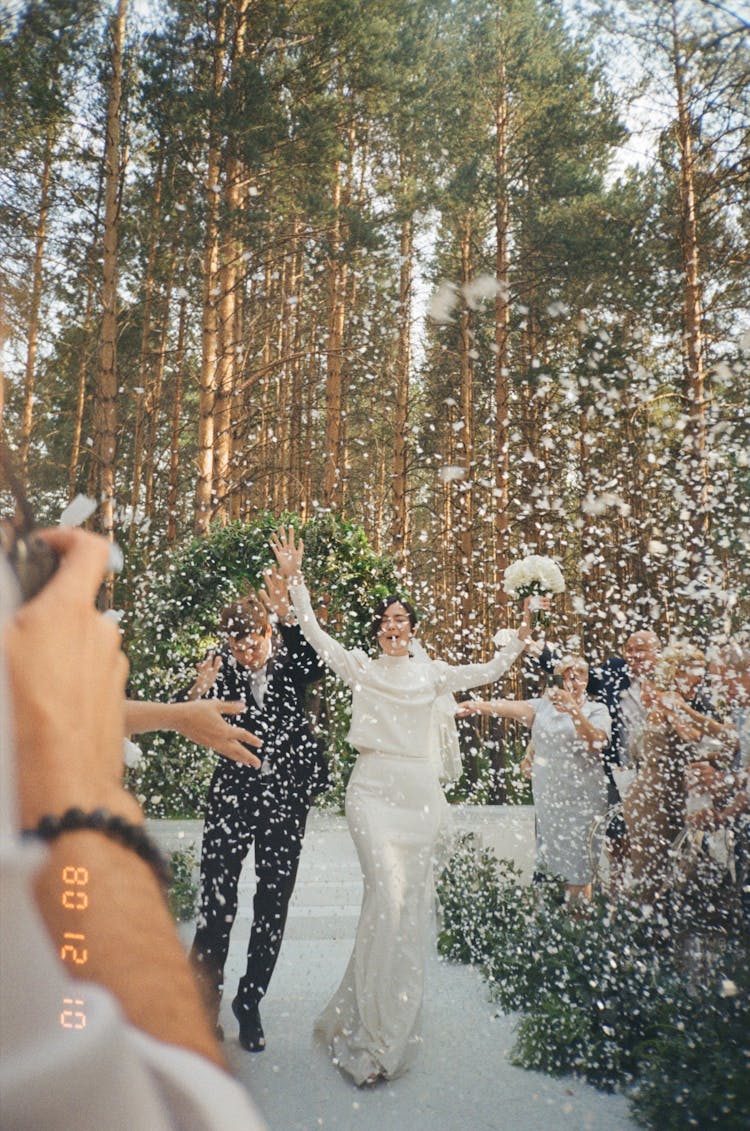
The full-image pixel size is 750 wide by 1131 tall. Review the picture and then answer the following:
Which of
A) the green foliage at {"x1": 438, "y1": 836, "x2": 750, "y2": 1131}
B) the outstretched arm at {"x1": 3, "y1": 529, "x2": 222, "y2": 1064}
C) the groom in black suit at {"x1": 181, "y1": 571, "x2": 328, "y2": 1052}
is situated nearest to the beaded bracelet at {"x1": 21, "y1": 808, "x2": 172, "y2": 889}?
the outstretched arm at {"x1": 3, "y1": 529, "x2": 222, "y2": 1064}

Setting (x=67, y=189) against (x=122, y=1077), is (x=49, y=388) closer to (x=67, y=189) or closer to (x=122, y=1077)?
(x=67, y=189)

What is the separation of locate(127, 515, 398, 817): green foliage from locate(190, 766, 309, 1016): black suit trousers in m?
1.35

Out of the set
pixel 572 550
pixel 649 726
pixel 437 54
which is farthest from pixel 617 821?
pixel 572 550

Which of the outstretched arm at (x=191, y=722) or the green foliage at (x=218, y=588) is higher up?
the green foliage at (x=218, y=588)

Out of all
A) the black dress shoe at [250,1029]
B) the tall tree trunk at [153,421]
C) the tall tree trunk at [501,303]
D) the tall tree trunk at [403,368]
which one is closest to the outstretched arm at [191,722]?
the black dress shoe at [250,1029]

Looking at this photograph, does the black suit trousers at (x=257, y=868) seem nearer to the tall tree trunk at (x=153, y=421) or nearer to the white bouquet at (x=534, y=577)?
the white bouquet at (x=534, y=577)

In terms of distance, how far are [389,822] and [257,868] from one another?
1.42 ft

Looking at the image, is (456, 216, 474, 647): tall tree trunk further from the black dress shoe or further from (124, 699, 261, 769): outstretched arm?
(124, 699, 261, 769): outstretched arm

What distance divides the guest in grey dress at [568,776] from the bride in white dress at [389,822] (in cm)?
65

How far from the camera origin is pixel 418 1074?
7.80 feet

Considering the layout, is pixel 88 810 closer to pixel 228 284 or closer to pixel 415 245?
pixel 228 284

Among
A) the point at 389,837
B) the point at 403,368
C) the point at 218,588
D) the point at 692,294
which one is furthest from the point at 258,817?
the point at 403,368

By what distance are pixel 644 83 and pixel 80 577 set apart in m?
4.45

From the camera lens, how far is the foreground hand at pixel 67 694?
20 centimetres
